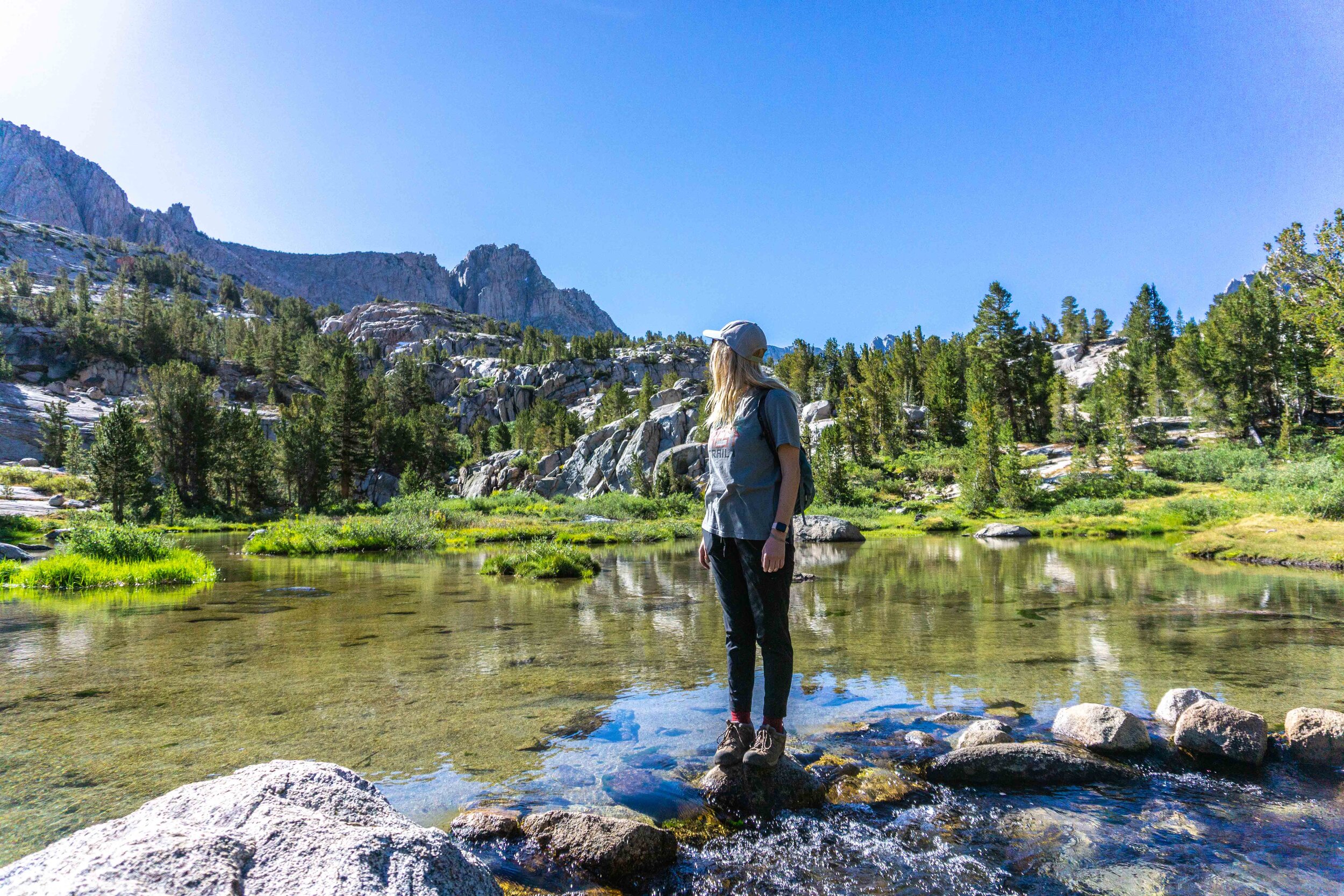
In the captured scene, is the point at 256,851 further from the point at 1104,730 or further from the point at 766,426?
the point at 1104,730

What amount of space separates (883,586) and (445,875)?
15314mm

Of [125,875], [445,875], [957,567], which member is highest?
[125,875]

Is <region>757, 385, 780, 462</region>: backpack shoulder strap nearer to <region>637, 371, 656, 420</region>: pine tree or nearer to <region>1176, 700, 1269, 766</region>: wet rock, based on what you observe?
<region>1176, 700, 1269, 766</region>: wet rock

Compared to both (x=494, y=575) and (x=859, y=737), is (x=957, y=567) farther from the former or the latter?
(x=859, y=737)

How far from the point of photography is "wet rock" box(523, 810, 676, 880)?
3311 millimetres

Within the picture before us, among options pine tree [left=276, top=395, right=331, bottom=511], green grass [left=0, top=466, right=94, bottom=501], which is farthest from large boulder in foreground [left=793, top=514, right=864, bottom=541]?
green grass [left=0, top=466, right=94, bottom=501]

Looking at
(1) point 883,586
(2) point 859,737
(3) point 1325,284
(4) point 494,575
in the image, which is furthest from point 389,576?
(3) point 1325,284

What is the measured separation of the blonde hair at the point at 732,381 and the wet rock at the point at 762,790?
238 cm

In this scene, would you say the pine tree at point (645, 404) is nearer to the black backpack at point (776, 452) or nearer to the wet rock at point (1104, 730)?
the wet rock at point (1104, 730)

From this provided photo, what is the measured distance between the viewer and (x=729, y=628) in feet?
15.0

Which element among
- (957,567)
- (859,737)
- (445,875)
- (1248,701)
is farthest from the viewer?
(957,567)

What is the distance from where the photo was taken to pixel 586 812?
3791mm

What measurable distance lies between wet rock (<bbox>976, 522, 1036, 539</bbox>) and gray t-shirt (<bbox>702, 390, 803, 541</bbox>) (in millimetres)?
36870

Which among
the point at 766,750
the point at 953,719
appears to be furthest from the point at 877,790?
the point at 953,719
